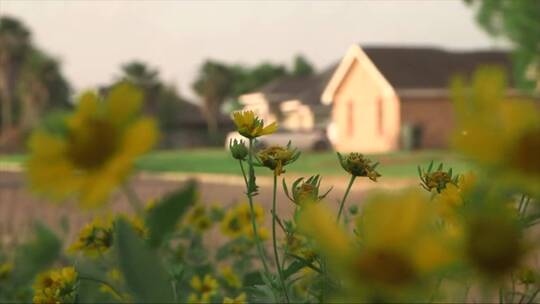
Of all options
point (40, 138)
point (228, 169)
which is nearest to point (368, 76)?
point (228, 169)

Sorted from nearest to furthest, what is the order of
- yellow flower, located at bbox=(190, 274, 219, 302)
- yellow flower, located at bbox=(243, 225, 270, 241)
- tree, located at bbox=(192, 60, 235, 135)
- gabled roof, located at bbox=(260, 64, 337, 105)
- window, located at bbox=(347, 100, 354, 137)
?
yellow flower, located at bbox=(190, 274, 219, 302), yellow flower, located at bbox=(243, 225, 270, 241), window, located at bbox=(347, 100, 354, 137), gabled roof, located at bbox=(260, 64, 337, 105), tree, located at bbox=(192, 60, 235, 135)

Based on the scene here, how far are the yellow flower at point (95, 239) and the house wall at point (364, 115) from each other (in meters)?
27.0

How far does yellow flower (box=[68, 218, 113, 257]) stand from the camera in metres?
1.38

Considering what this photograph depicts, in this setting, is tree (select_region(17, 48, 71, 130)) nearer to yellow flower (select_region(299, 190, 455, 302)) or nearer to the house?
the house

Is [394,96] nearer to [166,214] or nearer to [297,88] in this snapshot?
[297,88]

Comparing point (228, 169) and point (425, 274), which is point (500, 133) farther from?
point (228, 169)

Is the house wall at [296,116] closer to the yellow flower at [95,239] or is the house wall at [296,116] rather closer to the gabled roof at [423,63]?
the gabled roof at [423,63]

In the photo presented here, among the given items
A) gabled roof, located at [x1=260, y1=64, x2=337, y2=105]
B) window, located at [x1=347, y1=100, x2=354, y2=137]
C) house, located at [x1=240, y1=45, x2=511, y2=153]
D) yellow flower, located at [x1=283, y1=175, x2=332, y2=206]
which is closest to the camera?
yellow flower, located at [x1=283, y1=175, x2=332, y2=206]

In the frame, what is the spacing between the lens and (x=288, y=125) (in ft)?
149

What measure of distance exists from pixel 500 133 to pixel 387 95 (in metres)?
28.8

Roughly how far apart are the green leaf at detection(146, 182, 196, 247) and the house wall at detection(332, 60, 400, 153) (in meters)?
27.9

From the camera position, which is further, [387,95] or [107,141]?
[387,95]

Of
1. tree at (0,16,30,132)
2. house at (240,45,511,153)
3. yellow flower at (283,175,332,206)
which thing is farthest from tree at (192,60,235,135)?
yellow flower at (283,175,332,206)

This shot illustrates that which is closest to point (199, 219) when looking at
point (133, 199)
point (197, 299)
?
point (197, 299)
